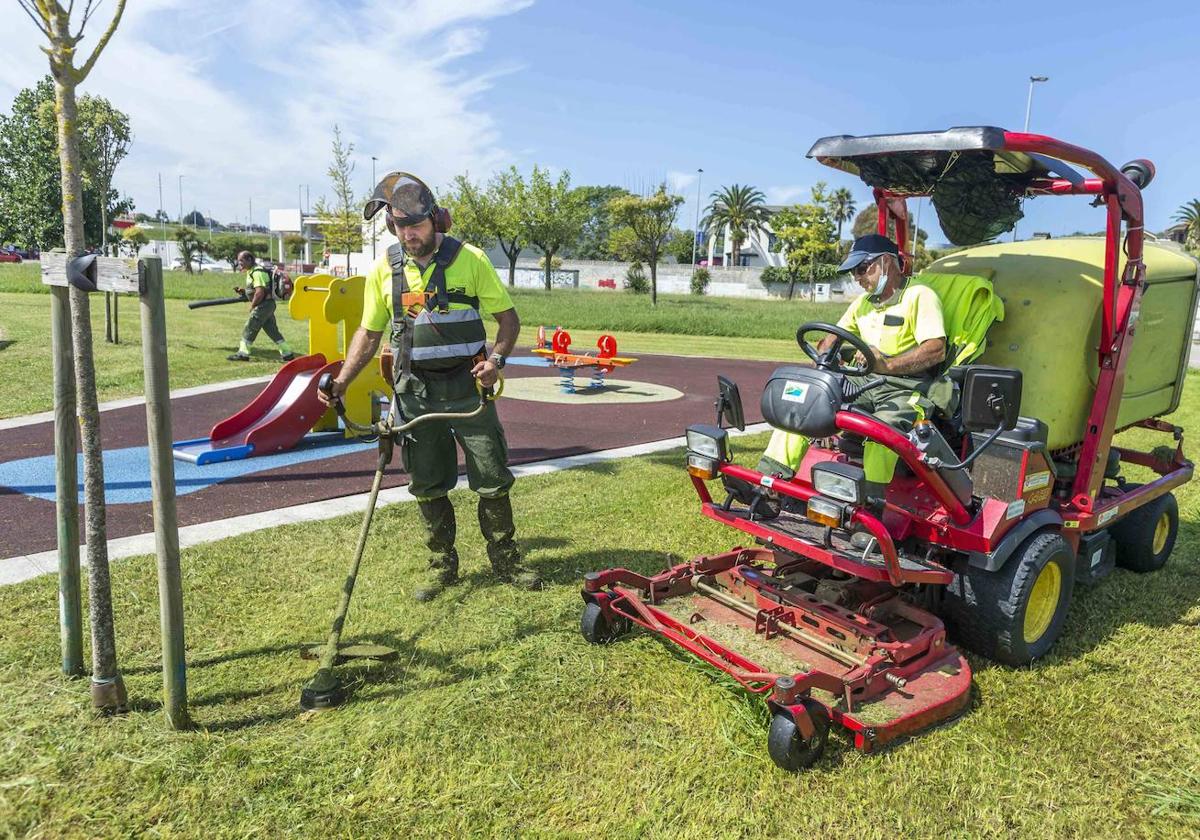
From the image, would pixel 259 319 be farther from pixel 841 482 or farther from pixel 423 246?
pixel 841 482

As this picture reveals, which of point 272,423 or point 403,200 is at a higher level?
point 403,200

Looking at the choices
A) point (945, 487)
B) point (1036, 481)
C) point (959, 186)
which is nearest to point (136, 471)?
point (945, 487)

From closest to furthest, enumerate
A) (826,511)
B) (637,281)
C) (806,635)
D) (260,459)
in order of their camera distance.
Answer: (826,511), (806,635), (260,459), (637,281)

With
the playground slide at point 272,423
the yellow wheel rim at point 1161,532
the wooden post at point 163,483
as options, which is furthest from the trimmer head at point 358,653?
the yellow wheel rim at point 1161,532

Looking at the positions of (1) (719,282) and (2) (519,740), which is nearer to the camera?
(2) (519,740)

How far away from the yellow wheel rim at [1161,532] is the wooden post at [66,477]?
19.4ft

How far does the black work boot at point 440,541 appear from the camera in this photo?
15.2ft

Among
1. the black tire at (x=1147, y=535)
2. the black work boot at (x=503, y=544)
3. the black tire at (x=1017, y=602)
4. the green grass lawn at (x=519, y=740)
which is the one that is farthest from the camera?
the black tire at (x=1147, y=535)

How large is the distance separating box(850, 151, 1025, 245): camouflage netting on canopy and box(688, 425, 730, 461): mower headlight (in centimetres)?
160

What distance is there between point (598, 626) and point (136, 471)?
196 inches

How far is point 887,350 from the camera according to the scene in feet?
13.7

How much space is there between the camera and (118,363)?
40.8 feet

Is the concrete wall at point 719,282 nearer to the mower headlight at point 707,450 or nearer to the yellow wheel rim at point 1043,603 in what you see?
the yellow wheel rim at point 1043,603

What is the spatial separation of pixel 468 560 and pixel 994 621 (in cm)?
295
